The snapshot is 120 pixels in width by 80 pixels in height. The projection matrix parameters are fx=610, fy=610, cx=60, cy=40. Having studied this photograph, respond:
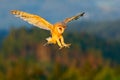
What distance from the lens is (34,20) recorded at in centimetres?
595

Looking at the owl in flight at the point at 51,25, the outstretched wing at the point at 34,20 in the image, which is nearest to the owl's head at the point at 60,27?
the owl in flight at the point at 51,25

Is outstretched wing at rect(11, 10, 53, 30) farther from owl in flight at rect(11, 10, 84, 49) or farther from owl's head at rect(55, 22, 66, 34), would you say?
owl's head at rect(55, 22, 66, 34)

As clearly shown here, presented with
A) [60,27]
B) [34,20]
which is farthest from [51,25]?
[60,27]

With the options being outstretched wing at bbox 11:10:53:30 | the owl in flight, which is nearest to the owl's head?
the owl in flight

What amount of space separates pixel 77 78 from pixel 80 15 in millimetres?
111457

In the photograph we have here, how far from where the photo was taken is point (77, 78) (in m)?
117

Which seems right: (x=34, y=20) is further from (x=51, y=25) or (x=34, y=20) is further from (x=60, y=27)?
(x=60, y=27)

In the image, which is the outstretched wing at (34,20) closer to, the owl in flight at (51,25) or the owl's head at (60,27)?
the owl in flight at (51,25)

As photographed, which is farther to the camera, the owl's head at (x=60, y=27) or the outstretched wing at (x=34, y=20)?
the outstretched wing at (x=34, y=20)

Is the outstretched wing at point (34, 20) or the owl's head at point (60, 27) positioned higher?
the outstretched wing at point (34, 20)

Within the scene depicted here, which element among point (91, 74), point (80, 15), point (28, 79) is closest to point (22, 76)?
point (28, 79)

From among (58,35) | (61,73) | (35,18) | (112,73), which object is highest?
(61,73)

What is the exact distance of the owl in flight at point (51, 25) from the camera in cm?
564

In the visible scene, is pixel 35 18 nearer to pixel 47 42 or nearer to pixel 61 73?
pixel 47 42
